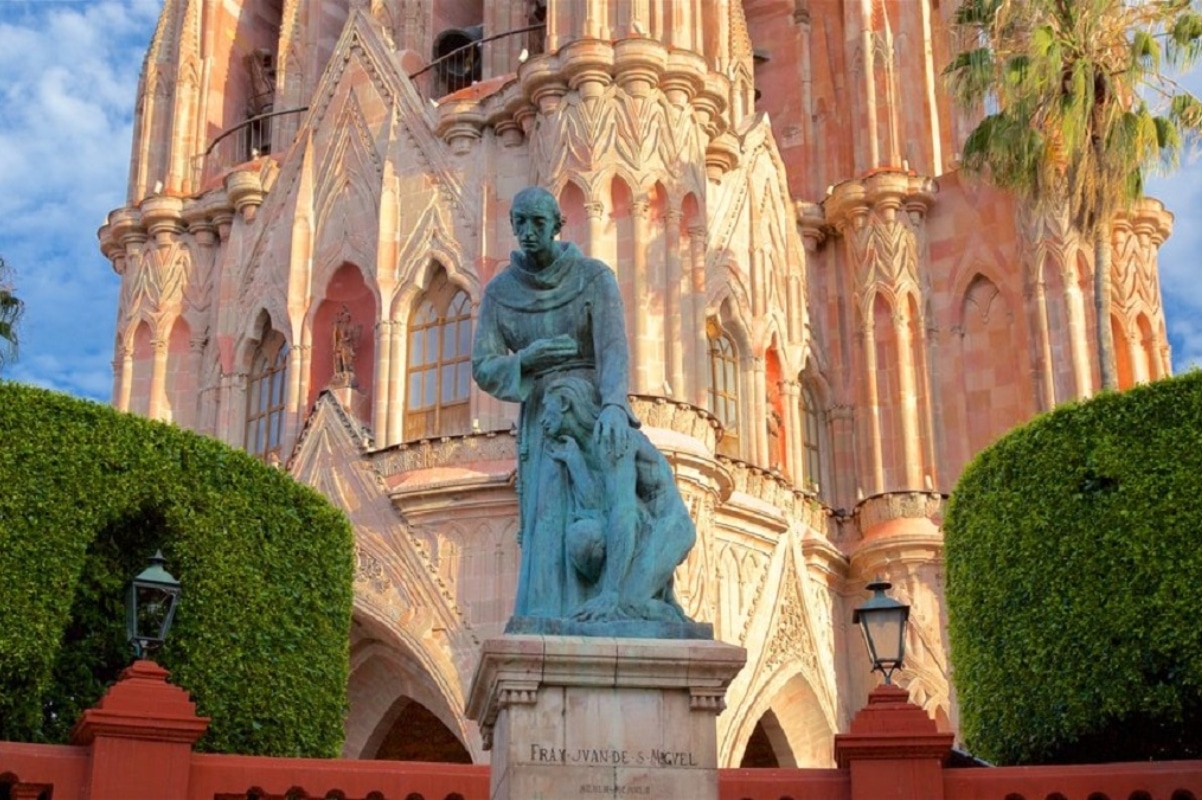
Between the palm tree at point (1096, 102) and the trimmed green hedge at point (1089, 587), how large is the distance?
23.0 feet

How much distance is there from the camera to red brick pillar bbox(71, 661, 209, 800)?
12.1m

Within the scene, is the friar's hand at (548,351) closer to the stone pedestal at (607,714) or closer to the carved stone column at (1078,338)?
the stone pedestal at (607,714)

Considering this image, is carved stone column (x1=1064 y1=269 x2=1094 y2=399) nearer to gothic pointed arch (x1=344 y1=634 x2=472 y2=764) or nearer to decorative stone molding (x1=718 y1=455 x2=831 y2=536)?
decorative stone molding (x1=718 y1=455 x2=831 y2=536)

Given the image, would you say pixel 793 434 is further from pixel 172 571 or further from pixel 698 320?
pixel 172 571

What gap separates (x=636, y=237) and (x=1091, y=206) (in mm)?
6445

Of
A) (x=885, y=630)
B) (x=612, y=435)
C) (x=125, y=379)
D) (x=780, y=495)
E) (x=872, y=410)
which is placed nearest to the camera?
(x=612, y=435)

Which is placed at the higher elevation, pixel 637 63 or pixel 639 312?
pixel 637 63

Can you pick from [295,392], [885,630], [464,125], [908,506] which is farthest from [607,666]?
[908,506]

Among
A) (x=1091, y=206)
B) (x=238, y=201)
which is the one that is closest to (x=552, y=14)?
(x=238, y=201)

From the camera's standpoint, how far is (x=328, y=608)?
60.3 feet

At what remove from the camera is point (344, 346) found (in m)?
28.2

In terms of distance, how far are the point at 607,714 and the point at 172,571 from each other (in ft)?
30.2

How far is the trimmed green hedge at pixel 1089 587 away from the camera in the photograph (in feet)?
49.6

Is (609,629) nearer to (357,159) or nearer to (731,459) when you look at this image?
(731,459)
